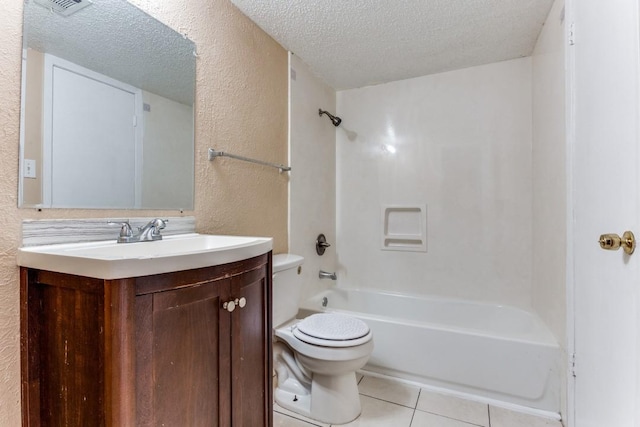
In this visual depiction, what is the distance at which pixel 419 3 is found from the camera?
1574 mm

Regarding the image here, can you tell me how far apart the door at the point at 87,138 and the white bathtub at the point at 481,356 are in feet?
4.44

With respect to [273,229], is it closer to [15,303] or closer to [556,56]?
[15,303]

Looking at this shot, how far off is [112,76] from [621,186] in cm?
171

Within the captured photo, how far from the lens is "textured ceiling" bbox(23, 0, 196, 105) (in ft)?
3.12

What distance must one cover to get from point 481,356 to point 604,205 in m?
1.05

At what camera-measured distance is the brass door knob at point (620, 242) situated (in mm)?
801

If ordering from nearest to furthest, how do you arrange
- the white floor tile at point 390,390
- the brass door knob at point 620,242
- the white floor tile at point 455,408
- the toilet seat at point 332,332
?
the brass door knob at point 620,242 → the toilet seat at point 332,332 → the white floor tile at point 455,408 → the white floor tile at point 390,390

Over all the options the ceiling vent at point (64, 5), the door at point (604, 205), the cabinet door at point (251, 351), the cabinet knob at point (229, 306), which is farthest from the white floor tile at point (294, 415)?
the ceiling vent at point (64, 5)

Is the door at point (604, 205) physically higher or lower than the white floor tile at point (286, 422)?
higher

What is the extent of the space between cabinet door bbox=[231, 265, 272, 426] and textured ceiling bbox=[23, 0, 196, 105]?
2.98 feet

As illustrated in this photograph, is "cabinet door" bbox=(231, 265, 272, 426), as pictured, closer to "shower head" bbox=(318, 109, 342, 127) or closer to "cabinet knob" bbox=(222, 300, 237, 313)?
"cabinet knob" bbox=(222, 300, 237, 313)

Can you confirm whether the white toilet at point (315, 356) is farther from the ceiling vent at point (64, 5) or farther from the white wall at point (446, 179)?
the ceiling vent at point (64, 5)

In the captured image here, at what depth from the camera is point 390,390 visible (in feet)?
5.84

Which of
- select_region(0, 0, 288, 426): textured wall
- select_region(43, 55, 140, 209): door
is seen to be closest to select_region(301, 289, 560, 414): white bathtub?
select_region(0, 0, 288, 426): textured wall
